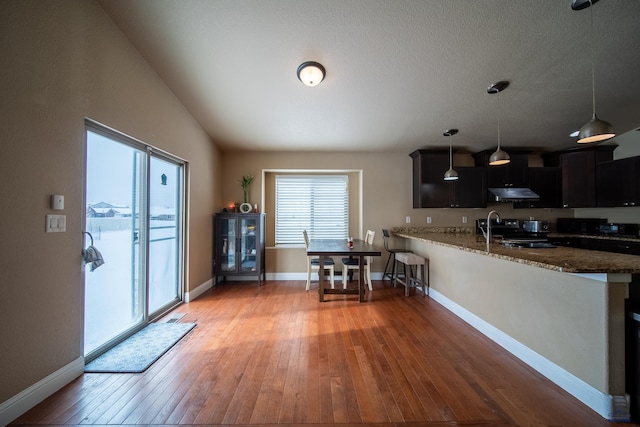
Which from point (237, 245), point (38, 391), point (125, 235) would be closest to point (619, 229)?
point (237, 245)

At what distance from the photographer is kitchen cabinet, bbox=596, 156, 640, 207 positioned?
134 inches

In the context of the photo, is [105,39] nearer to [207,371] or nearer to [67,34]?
[67,34]

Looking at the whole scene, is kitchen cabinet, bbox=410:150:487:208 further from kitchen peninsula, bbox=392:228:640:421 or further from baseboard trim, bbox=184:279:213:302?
baseboard trim, bbox=184:279:213:302

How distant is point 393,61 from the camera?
2379mm

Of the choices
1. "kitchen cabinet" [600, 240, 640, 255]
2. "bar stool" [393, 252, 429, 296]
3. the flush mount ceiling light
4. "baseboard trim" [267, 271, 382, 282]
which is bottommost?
"baseboard trim" [267, 271, 382, 282]

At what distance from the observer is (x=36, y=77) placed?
1495 mm

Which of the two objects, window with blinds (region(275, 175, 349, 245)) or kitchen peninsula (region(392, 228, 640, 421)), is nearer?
kitchen peninsula (region(392, 228, 640, 421))

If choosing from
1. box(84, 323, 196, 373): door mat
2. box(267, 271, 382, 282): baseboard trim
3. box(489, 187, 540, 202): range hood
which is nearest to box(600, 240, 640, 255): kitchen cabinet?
box(489, 187, 540, 202): range hood

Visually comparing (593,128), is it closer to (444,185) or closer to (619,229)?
(444,185)

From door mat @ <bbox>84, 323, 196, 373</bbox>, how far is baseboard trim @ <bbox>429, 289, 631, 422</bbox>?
3088 millimetres

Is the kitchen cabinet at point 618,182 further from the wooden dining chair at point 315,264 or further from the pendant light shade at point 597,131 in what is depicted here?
the wooden dining chair at point 315,264

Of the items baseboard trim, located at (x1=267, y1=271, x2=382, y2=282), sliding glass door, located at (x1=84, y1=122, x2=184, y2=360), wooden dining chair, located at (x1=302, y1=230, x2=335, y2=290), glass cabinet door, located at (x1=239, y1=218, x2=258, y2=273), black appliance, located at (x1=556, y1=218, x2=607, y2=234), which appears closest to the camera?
sliding glass door, located at (x1=84, y1=122, x2=184, y2=360)

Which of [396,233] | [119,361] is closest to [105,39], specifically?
[119,361]

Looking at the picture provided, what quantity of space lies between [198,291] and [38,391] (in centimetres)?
208
